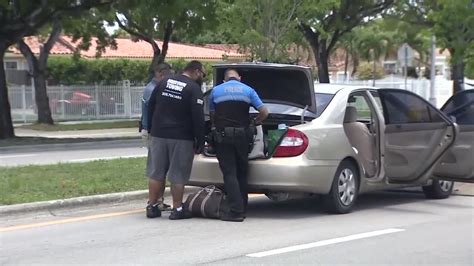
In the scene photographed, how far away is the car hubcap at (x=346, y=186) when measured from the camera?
8.61 m

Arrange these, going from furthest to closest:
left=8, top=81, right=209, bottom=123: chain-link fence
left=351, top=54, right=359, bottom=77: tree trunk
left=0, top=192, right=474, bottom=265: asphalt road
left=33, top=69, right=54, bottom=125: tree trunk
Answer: left=351, top=54, right=359, bottom=77: tree trunk, left=8, top=81, right=209, bottom=123: chain-link fence, left=33, top=69, right=54, bottom=125: tree trunk, left=0, top=192, right=474, bottom=265: asphalt road

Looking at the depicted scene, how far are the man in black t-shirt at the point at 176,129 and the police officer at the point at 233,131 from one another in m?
0.23

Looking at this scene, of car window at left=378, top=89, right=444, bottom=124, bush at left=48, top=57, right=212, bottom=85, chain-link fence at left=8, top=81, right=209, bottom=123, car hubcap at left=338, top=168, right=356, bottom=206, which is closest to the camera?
car hubcap at left=338, top=168, right=356, bottom=206

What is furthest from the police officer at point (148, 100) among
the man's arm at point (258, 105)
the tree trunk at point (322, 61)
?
the tree trunk at point (322, 61)

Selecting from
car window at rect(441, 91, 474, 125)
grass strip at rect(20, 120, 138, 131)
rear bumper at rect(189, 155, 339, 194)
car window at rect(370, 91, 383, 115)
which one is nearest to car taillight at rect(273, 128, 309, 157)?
rear bumper at rect(189, 155, 339, 194)

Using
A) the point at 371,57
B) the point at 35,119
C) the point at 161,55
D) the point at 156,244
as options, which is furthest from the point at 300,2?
the point at 371,57

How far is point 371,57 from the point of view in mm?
73312

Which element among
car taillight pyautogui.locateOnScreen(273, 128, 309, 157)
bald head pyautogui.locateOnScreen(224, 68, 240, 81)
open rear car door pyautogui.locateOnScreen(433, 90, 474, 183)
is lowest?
open rear car door pyautogui.locateOnScreen(433, 90, 474, 183)

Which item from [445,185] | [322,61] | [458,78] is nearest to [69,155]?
[445,185]

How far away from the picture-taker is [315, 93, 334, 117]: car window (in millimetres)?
8654

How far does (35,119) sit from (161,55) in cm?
788

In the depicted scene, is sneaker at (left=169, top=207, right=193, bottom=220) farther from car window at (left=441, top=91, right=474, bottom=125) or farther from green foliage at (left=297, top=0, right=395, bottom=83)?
green foliage at (left=297, top=0, right=395, bottom=83)

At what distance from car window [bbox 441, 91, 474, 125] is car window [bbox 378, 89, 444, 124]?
2.59 feet

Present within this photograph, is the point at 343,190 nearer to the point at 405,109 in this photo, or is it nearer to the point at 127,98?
the point at 405,109
